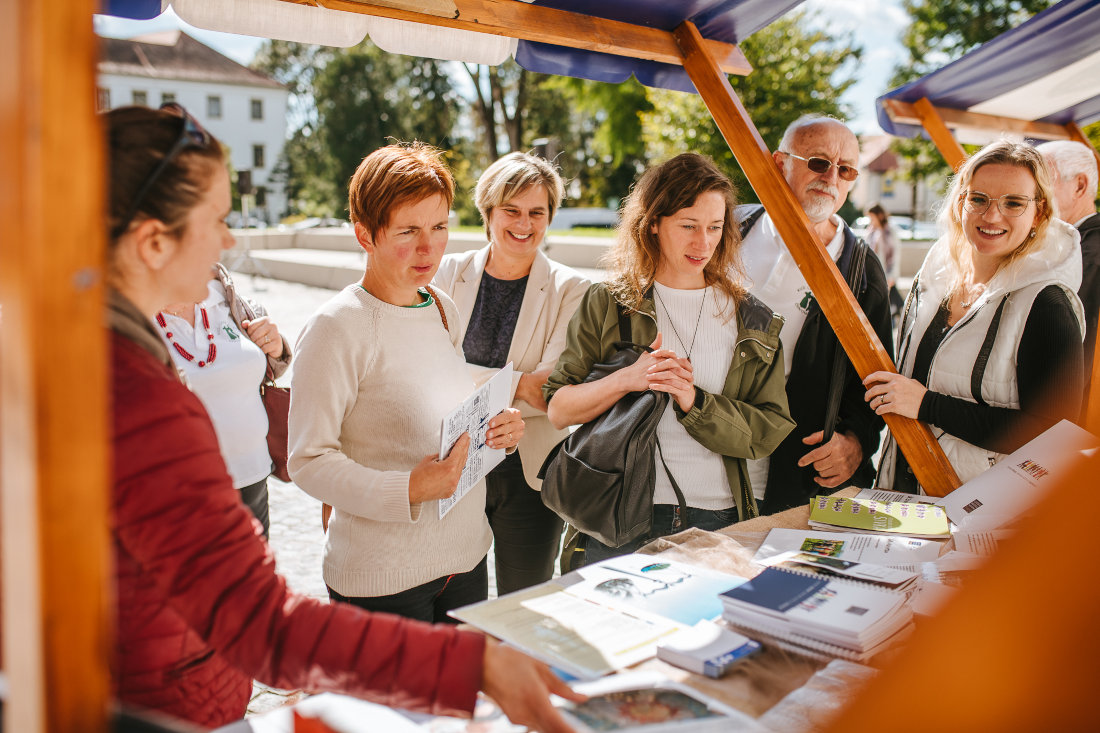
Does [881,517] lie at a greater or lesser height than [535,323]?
lesser

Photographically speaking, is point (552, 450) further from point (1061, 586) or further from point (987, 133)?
point (987, 133)

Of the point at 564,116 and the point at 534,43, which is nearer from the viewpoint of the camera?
the point at 534,43

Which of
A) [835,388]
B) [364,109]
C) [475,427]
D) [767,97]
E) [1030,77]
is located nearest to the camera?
[475,427]

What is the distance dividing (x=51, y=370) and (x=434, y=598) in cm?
163

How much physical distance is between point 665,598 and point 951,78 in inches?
155

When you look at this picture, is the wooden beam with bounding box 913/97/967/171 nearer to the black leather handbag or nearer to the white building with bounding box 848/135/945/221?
the black leather handbag

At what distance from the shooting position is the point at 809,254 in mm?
2826

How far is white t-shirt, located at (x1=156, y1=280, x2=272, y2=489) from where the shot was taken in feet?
8.80

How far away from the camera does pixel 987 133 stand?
17.2 feet

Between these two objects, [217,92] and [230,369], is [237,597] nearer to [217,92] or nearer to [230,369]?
[230,369]

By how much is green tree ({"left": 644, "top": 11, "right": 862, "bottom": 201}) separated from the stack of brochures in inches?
577

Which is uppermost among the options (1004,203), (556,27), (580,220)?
(580,220)

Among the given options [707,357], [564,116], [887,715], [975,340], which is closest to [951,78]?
[975,340]

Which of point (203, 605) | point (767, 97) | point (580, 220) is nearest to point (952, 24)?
point (767, 97)
